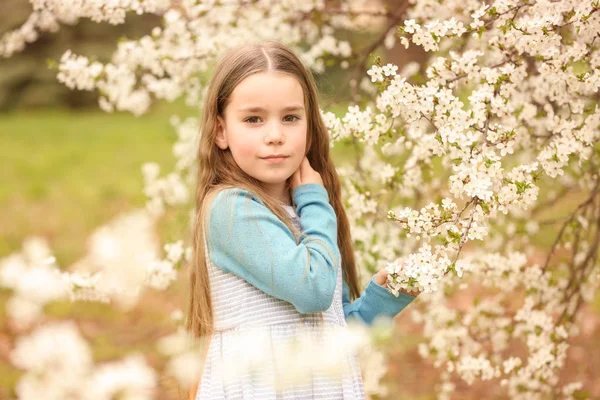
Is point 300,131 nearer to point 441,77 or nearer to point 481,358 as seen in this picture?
point 441,77

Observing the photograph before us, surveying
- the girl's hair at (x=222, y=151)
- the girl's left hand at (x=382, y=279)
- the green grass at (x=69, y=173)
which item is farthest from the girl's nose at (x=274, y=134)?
the green grass at (x=69, y=173)

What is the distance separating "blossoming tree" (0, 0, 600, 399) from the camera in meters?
1.87

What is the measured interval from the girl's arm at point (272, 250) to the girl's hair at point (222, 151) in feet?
0.21

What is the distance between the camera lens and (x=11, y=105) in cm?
1452

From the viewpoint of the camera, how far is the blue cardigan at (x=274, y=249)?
1775mm

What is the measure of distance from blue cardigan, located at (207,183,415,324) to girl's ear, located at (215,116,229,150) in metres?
0.19

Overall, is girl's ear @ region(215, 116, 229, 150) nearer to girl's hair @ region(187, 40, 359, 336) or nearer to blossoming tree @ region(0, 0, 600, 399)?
girl's hair @ region(187, 40, 359, 336)

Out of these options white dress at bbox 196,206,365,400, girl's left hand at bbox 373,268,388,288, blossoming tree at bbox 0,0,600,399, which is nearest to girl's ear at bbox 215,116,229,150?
white dress at bbox 196,206,365,400

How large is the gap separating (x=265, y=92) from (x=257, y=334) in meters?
0.63

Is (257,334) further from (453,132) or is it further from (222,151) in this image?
(453,132)

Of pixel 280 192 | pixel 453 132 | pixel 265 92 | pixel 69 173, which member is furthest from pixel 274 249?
pixel 69 173

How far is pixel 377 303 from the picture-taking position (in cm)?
200

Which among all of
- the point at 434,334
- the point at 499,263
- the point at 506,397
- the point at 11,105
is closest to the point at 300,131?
the point at 499,263

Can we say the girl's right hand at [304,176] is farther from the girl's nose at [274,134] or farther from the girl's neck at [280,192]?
the girl's nose at [274,134]
